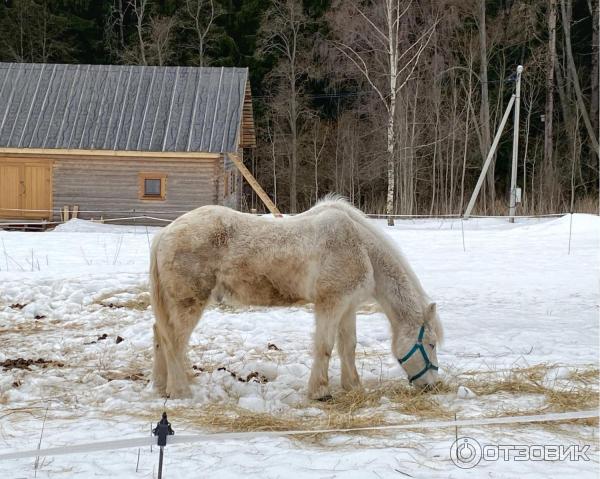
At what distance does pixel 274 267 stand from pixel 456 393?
6.13 feet

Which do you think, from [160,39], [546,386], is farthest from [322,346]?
[160,39]

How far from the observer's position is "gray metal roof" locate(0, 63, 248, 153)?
2088 centimetres

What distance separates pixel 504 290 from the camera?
32.4 feet

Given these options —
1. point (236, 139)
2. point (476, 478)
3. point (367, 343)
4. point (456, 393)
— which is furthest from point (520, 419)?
point (236, 139)

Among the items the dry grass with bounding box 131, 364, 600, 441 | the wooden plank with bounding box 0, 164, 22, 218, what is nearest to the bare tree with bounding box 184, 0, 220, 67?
the wooden plank with bounding box 0, 164, 22, 218

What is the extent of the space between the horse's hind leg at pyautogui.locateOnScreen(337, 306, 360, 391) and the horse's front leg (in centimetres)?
24

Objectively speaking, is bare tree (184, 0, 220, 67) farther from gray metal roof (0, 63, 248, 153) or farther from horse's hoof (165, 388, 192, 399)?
horse's hoof (165, 388, 192, 399)

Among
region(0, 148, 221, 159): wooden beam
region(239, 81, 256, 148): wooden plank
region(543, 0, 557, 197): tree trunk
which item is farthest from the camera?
region(543, 0, 557, 197): tree trunk

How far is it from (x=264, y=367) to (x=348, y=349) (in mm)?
902

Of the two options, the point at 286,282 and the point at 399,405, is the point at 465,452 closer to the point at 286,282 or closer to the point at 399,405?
the point at 399,405

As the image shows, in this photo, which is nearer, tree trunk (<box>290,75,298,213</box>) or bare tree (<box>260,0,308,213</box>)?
bare tree (<box>260,0,308,213</box>)

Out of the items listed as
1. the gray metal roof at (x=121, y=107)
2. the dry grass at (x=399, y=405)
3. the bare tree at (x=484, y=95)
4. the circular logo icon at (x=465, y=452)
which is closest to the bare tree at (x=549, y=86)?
the bare tree at (x=484, y=95)

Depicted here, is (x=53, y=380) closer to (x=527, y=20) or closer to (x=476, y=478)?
(x=476, y=478)

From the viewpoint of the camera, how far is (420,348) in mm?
5523
